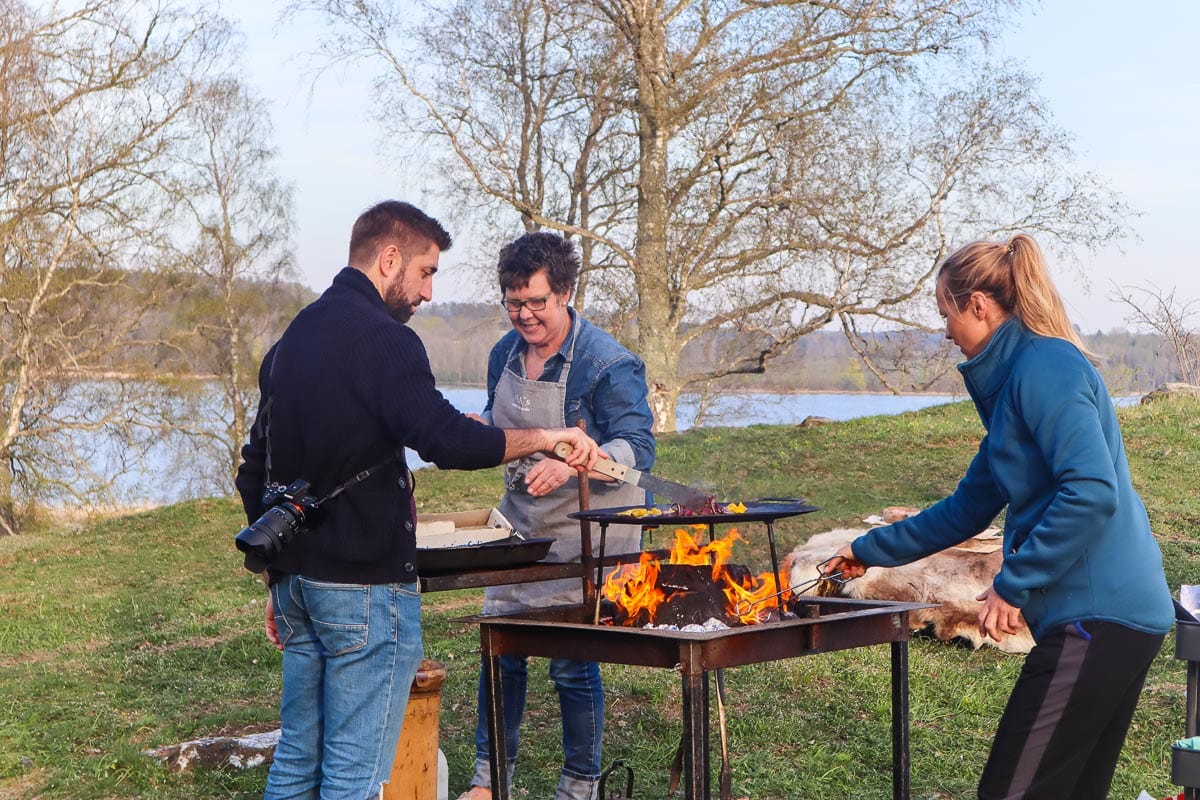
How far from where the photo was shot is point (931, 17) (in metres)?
16.8

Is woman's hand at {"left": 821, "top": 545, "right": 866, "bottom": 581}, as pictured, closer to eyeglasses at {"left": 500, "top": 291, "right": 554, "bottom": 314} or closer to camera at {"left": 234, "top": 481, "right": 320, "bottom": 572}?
eyeglasses at {"left": 500, "top": 291, "right": 554, "bottom": 314}

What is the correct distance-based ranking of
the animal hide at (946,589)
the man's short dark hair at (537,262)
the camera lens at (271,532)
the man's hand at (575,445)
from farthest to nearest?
the animal hide at (946,589) < the man's short dark hair at (537,262) < the man's hand at (575,445) < the camera lens at (271,532)

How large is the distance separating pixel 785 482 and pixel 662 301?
5.89m

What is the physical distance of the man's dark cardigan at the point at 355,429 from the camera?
3.04m

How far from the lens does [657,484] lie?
149 inches

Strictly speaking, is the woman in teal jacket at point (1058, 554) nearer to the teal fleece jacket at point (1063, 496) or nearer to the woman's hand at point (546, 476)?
the teal fleece jacket at point (1063, 496)

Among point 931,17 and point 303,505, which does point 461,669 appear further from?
point 931,17

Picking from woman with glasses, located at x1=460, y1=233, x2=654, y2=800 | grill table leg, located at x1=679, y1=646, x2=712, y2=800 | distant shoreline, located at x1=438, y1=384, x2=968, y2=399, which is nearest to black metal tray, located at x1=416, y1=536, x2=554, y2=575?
woman with glasses, located at x1=460, y1=233, x2=654, y2=800

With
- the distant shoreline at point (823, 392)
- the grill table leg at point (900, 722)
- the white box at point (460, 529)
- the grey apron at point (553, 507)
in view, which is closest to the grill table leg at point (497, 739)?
the white box at point (460, 529)

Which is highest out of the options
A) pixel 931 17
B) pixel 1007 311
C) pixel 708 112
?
pixel 931 17

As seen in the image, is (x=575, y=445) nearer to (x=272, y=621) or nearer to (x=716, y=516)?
(x=716, y=516)

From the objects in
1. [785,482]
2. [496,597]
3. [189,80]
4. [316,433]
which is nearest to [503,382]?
[496,597]

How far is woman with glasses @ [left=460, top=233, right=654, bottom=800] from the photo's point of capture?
414 cm

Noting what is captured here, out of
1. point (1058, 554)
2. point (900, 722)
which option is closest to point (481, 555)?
point (900, 722)
